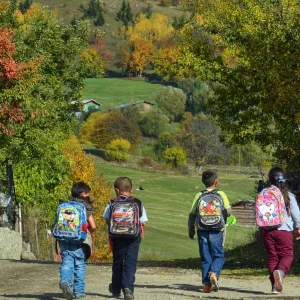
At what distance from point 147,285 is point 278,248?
239 centimetres

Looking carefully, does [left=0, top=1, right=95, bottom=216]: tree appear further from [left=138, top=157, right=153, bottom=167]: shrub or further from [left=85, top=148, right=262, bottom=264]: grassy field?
[left=138, top=157, right=153, bottom=167]: shrub

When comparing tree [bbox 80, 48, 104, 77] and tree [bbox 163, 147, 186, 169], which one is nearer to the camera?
tree [bbox 80, 48, 104, 77]

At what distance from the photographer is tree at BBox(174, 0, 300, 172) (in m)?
18.7

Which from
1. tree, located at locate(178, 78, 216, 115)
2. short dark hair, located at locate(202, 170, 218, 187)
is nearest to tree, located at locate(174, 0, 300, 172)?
short dark hair, located at locate(202, 170, 218, 187)

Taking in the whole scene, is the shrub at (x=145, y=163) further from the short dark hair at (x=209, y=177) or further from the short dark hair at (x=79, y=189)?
the short dark hair at (x=79, y=189)

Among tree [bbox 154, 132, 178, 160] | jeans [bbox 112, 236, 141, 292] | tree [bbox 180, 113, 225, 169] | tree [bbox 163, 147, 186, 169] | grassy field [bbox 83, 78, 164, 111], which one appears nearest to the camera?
jeans [bbox 112, 236, 141, 292]

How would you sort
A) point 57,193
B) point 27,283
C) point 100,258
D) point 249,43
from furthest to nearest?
point 100,258, point 57,193, point 249,43, point 27,283

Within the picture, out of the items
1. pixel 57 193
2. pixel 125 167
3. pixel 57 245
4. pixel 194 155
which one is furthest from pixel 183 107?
pixel 57 245

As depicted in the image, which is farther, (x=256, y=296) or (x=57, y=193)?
(x=57, y=193)

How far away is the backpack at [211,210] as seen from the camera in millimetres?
11977

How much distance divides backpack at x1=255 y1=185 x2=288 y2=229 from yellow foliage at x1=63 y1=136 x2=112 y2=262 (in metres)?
52.8

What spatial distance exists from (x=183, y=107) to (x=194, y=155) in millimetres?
24957

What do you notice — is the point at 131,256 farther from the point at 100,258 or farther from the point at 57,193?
the point at 100,258

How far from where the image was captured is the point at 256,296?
11.9m
